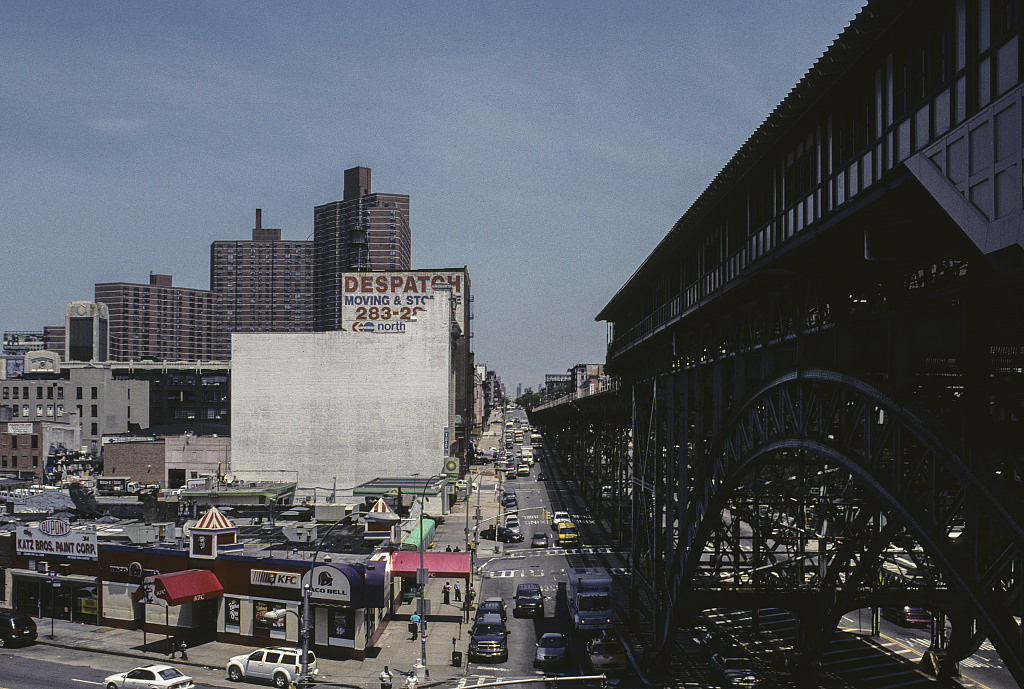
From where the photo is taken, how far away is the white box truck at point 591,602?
136 ft

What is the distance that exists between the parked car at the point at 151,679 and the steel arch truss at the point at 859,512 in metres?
20.1

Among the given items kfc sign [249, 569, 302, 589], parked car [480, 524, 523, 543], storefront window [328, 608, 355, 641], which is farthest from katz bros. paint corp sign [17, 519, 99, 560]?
parked car [480, 524, 523, 543]

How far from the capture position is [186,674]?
122 ft

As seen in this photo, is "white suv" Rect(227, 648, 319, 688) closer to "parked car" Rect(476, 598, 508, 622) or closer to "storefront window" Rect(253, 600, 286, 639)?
"storefront window" Rect(253, 600, 286, 639)

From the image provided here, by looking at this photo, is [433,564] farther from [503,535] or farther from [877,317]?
[877,317]

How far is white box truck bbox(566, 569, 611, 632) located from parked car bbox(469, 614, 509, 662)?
392cm

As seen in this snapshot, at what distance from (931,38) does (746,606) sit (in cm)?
2652

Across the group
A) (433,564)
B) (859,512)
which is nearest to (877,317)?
(859,512)

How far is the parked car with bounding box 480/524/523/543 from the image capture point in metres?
72.3

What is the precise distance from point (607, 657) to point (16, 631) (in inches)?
1156

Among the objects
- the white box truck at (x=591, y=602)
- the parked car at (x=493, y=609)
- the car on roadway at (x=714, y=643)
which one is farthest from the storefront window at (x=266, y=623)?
the car on roadway at (x=714, y=643)

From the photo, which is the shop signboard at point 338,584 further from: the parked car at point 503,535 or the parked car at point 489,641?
the parked car at point 503,535

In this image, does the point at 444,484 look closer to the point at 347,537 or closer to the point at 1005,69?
the point at 347,537

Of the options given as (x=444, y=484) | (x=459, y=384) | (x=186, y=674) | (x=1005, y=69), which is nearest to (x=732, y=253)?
(x=1005, y=69)
